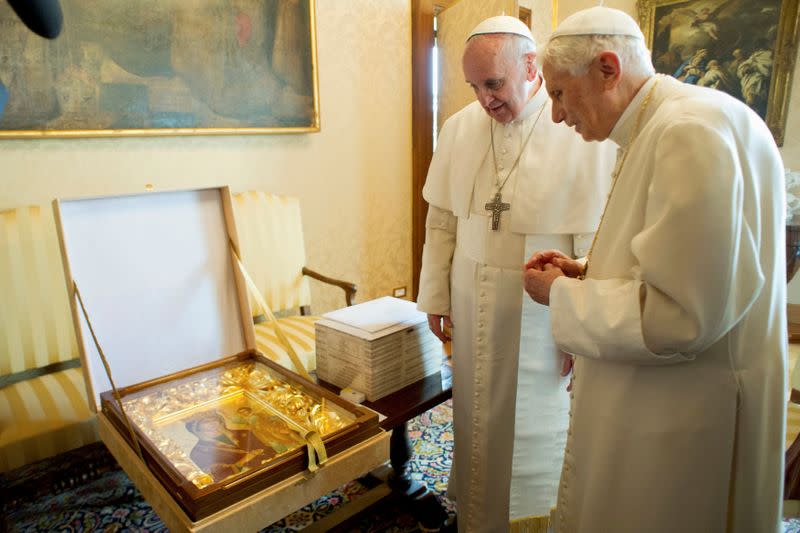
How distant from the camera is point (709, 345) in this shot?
45.6 inches

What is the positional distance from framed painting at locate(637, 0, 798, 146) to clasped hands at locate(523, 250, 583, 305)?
3.81 metres

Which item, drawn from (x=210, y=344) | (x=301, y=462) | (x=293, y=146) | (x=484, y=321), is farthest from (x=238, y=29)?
(x=301, y=462)

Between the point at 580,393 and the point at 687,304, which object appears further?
the point at 580,393

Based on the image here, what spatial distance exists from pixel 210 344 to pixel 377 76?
285 centimetres

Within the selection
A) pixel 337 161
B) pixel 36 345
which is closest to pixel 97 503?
pixel 36 345

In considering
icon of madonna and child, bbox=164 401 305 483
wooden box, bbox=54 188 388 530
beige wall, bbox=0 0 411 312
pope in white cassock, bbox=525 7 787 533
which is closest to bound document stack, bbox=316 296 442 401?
wooden box, bbox=54 188 388 530

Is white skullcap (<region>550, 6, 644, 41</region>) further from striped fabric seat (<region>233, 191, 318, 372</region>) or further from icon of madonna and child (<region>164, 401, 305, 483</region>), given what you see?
striped fabric seat (<region>233, 191, 318, 372</region>)

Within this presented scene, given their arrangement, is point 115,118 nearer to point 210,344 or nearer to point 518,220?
point 210,344

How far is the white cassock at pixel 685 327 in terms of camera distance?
3.51 feet

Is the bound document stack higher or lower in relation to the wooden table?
higher

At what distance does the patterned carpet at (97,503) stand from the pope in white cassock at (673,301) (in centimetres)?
123

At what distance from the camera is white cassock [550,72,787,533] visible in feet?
3.51

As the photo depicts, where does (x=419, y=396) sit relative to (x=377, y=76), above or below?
below

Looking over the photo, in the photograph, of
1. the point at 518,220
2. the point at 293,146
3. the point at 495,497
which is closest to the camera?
the point at 518,220
